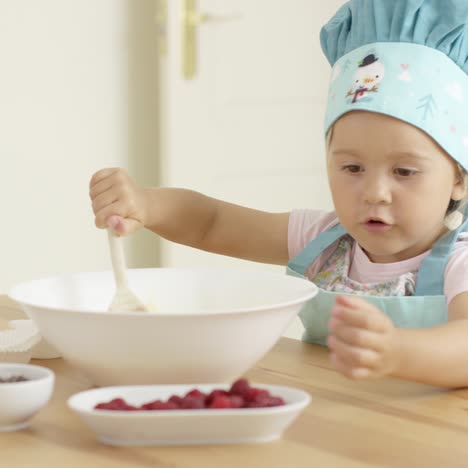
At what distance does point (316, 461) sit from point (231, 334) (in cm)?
17

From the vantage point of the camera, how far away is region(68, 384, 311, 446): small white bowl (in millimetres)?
771

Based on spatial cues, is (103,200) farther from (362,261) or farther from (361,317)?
(361,317)

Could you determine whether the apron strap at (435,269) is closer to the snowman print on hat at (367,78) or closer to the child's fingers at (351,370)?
the snowman print on hat at (367,78)

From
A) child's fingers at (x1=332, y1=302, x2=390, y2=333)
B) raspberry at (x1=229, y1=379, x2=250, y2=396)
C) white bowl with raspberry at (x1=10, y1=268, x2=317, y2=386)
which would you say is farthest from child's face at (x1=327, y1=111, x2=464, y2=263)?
raspberry at (x1=229, y1=379, x2=250, y2=396)

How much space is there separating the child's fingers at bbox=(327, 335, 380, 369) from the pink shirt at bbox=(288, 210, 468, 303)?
1.16ft

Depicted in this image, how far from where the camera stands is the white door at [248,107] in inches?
119

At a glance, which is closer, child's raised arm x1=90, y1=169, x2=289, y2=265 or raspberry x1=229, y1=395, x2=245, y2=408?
raspberry x1=229, y1=395, x2=245, y2=408

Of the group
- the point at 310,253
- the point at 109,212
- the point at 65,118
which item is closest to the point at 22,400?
the point at 109,212

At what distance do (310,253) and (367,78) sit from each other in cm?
29

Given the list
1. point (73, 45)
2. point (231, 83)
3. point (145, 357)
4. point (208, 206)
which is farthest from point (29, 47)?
point (145, 357)

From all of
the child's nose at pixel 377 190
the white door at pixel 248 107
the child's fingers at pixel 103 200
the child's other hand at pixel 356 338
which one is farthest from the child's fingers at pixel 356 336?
the white door at pixel 248 107

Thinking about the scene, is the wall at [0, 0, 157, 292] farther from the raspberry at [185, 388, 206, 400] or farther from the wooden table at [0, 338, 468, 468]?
the raspberry at [185, 388, 206, 400]

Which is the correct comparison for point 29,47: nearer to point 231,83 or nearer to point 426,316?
point 231,83

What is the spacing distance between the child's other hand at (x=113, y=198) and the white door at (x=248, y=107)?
1.70 metres
